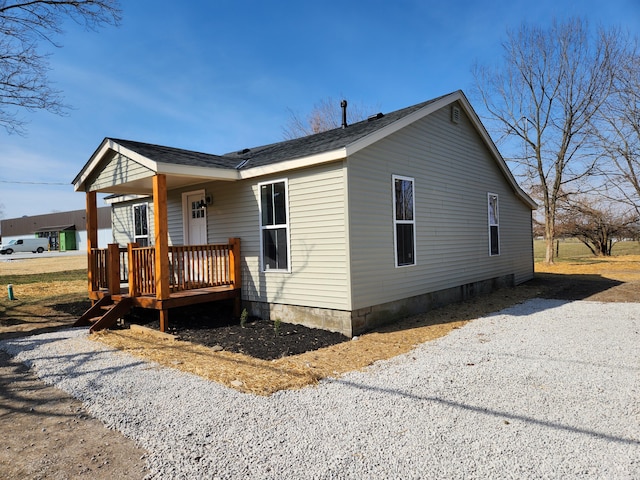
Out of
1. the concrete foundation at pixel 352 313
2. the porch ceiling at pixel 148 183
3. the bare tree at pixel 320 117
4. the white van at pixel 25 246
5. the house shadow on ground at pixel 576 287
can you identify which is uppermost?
the bare tree at pixel 320 117

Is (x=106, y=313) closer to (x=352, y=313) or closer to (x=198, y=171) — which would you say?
(x=198, y=171)

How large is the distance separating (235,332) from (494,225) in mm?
7973

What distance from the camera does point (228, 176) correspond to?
7.64 metres

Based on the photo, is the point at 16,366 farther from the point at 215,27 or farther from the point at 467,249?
the point at 215,27

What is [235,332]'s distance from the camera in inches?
273

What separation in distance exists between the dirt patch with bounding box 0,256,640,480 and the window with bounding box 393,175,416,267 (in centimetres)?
122

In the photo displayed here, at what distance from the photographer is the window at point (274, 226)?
7383mm

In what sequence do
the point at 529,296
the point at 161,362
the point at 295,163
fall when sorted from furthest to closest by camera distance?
the point at 529,296 → the point at 295,163 → the point at 161,362

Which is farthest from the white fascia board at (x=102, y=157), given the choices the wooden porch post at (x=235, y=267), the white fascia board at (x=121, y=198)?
the wooden porch post at (x=235, y=267)

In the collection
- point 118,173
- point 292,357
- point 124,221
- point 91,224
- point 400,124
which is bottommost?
point 292,357

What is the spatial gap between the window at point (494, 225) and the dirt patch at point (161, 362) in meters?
1.32

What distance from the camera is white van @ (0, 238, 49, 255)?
138 feet

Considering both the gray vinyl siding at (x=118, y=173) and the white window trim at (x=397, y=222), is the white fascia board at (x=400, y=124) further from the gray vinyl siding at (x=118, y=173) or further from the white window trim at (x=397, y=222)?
the gray vinyl siding at (x=118, y=173)

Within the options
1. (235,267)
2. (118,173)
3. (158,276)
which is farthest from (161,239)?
(118,173)
